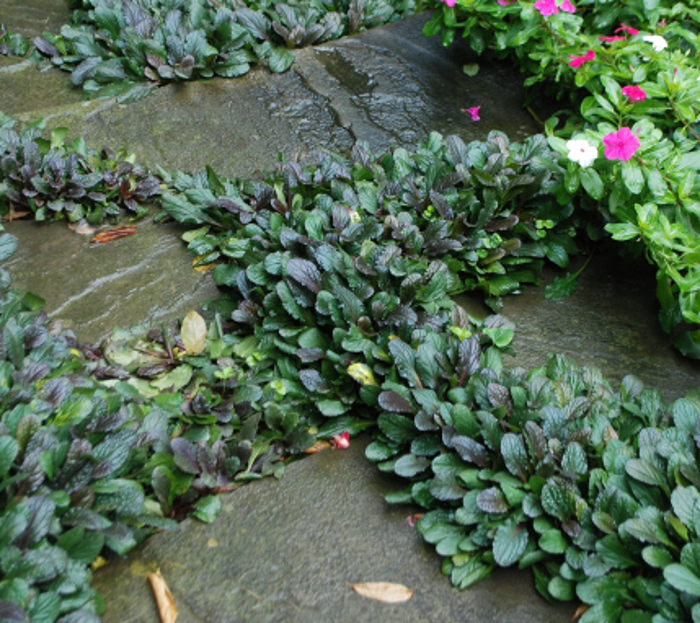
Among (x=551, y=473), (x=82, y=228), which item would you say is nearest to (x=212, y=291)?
(x=82, y=228)

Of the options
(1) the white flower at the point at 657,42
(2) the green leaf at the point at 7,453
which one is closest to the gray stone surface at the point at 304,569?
(2) the green leaf at the point at 7,453

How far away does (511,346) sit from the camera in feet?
9.50

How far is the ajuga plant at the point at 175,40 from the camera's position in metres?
4.23

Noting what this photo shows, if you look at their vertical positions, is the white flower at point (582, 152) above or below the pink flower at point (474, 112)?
above

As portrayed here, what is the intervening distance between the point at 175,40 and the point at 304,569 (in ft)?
11.8

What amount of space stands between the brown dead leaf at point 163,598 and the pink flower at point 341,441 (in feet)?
2.64

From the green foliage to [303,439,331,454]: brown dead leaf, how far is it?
144 centimetres

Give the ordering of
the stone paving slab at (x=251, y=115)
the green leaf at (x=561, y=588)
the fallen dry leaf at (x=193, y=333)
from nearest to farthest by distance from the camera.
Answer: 1. the green leaf at (x=561, y=588)
2. the fallen dry leaf at (x=193, y=333)
3. the stone paving slab at (x=251, y=115)

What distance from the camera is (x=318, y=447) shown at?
252 centimetres

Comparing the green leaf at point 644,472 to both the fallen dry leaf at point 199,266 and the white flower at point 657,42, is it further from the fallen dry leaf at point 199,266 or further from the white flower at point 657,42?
the white flower at point 657,42

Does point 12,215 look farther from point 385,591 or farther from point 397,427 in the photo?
point 385,591

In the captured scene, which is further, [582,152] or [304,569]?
[582,152]

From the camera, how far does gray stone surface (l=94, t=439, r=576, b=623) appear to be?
76.1 inches

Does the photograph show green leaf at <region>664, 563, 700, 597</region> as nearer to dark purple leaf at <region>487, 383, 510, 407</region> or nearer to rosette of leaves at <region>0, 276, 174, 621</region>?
dark purple leaf at <region>487, 383, 510, 407</region>
